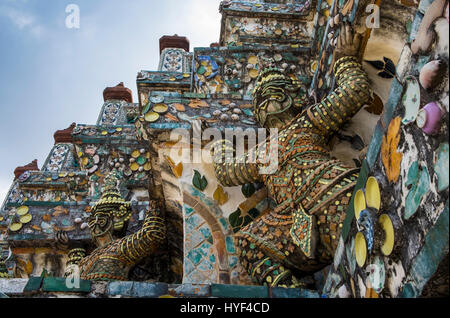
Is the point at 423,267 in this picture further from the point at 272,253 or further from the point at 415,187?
the point at 272,253

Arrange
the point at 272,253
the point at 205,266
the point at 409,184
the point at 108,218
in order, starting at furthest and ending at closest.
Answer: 1. the point at 108,218
2. the point at 205,266
3. the point at 272,253
4. the point at 409,184

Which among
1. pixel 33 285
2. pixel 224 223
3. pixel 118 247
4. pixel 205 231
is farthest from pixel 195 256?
pixel 33 285

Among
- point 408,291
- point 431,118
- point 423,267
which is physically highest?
point 431,118

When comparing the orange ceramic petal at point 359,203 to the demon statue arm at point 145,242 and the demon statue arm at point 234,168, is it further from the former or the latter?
the demon statue arm at point 145,242

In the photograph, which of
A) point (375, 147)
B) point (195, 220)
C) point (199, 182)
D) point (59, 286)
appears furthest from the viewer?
point (199, 182)

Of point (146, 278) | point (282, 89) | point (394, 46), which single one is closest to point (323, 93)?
point (282, 89)

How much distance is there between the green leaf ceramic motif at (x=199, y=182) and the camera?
4.41 metres

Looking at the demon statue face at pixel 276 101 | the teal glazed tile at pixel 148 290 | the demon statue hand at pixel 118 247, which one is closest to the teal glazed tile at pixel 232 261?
the demon statue hand at pixel 118 247

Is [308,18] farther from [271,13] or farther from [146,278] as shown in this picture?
[146,278]

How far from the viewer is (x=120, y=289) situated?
9.35ft

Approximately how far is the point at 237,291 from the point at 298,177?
40.6 inches

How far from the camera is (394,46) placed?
12.5 feet

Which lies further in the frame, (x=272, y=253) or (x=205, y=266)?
(x=205, y=266)
